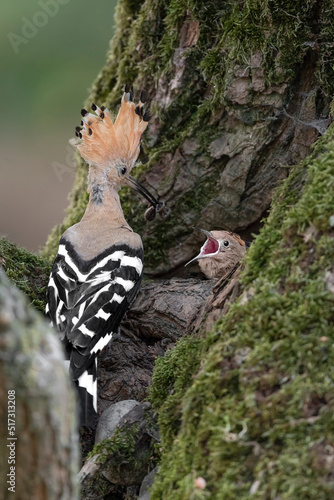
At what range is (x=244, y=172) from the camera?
3.31 meters

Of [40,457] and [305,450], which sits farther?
[305,450]

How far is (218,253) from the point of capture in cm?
347

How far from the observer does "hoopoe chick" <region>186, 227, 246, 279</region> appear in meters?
3.49

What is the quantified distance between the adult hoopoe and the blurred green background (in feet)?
6.23

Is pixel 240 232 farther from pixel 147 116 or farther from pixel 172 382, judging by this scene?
pixel 172 382

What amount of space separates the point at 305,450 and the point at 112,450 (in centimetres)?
87

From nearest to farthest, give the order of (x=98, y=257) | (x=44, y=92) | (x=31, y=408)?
(x=31, y=408) → (x=98, y=257) → (x=44, y=92)

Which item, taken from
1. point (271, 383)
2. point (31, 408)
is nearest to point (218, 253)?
point (271, 383)

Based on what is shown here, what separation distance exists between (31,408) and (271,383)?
1.91 ft

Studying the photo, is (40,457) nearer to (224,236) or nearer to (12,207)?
(224,236)

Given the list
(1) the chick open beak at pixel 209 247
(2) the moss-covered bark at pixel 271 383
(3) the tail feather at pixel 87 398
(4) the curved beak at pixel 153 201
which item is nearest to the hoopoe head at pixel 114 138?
(4) the curved beak at pixel 153 201

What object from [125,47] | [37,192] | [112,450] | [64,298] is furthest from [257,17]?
[37,192]

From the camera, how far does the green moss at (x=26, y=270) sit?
3.05 meters

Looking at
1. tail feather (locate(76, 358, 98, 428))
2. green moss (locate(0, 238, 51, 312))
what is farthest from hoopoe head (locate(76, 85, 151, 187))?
tail feather (locate(76, 358, 98, 428))
